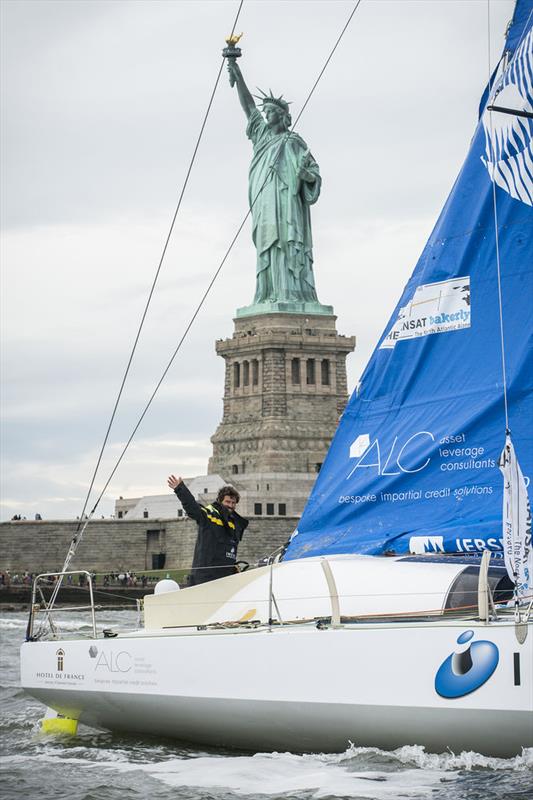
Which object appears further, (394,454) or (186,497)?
(186,497)

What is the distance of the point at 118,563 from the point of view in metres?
59.5

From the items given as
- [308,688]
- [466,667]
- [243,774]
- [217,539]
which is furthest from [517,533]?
[217,539]

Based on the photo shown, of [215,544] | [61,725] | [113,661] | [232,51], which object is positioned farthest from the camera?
[232,51]

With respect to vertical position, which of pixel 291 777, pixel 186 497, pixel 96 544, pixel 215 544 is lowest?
pixel 291 777

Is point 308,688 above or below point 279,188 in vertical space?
below

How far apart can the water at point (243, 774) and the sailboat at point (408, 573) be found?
0.14 metres

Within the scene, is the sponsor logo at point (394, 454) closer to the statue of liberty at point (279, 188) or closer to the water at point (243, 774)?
the water at point (243, 774)

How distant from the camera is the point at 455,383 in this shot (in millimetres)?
10805

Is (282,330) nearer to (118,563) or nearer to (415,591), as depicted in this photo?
(118,563)

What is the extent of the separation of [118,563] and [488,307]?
5006 centimetres

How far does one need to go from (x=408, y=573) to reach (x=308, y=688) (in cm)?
127

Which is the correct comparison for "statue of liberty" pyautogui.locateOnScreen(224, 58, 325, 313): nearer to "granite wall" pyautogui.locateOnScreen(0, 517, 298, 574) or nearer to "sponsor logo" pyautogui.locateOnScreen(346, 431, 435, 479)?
"granite wall" pyautogui.locateOnScreen(0, 517, 298, 574)

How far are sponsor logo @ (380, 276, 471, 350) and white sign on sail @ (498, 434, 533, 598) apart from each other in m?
1.96

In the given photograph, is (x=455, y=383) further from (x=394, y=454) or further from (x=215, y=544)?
(x=215, y=544)
